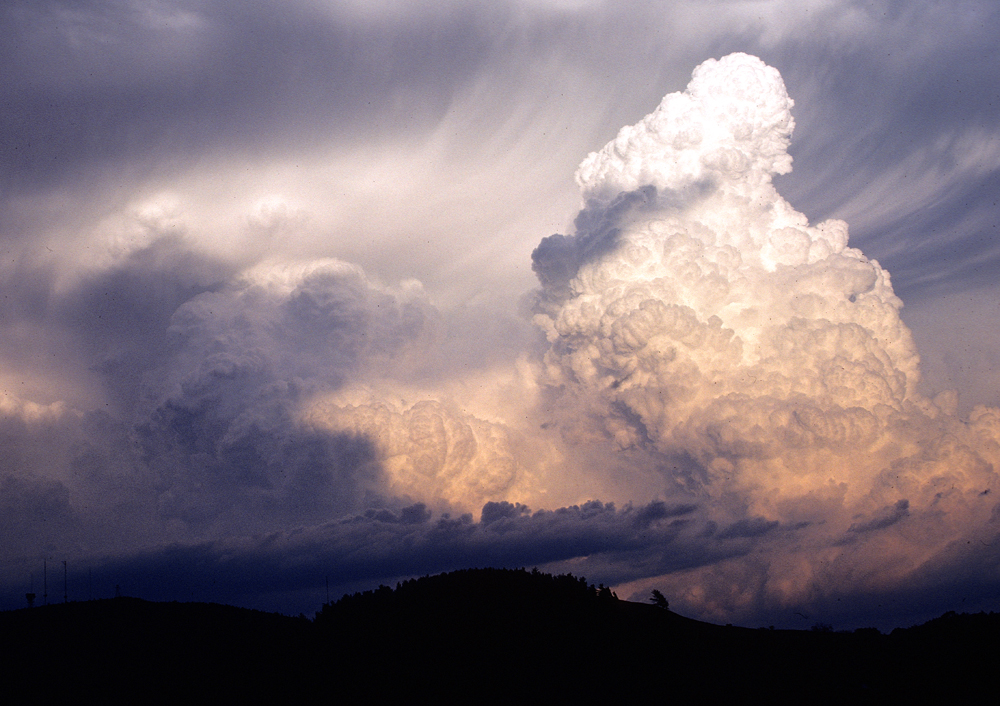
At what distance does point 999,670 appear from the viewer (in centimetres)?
11962

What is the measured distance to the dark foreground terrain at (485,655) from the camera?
417 ft

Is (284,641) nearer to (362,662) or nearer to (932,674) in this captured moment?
(362,662)

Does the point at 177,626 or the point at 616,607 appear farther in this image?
the point at 177,626

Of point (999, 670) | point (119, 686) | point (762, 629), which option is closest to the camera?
point (999, 670)

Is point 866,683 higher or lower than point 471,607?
lower

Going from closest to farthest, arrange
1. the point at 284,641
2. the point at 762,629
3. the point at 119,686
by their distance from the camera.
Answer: the point at 119,686 < the point at 762,629 < the point at 284,641

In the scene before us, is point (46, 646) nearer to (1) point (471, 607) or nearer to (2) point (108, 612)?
(2) point (108, 612)

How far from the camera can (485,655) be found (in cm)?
14538

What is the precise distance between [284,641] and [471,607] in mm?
44509

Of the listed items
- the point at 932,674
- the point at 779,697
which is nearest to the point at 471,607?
the point at 779,697

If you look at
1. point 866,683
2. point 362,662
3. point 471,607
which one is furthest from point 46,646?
point 866,683

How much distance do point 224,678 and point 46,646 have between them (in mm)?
37247

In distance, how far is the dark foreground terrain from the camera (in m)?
127

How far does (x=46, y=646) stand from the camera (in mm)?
165500
